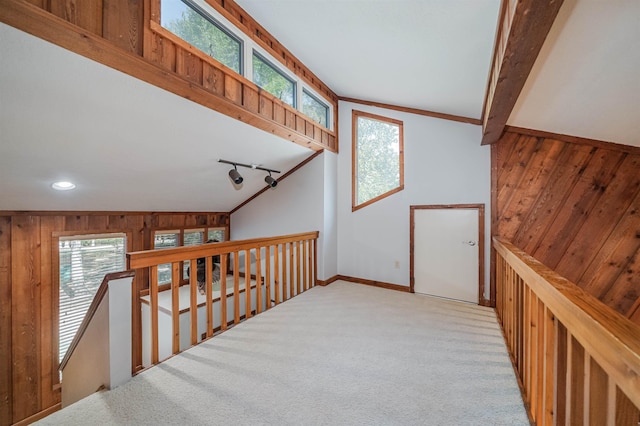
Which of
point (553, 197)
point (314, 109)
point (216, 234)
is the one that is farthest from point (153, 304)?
point (553, 197)

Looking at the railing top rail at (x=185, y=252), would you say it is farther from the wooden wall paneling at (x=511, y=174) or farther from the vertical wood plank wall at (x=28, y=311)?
the wooden wall paneling at (x=511, y=174)

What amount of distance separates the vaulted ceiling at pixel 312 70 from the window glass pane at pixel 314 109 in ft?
1.33

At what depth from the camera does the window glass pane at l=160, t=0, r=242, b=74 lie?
2.10 meters

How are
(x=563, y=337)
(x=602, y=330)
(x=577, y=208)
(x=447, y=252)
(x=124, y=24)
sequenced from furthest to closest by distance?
(x=447, y=252)
(x=577, y=208)
(x=124, y=24)
(x=563, y=337)
(x=602, y=330)

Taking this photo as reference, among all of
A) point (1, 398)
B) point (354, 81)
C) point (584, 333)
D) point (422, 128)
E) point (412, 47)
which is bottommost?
point (1, 398)

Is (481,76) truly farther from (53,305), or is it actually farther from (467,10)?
(53,305)

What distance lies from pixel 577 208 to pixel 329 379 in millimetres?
3227

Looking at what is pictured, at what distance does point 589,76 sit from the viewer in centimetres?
181

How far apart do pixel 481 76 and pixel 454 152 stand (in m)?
1.30

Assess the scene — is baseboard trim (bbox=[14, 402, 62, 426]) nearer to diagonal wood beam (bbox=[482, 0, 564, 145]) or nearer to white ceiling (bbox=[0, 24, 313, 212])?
white ceiling (bbox=[0, 24, 313, 212])

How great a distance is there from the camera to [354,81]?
3.57 metres

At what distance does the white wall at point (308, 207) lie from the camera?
4223mm

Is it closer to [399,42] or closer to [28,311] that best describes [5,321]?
[28,311]

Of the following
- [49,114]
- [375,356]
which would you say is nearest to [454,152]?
[375,356]
